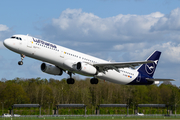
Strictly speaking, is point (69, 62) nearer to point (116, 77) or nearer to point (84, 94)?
point (116, 77)

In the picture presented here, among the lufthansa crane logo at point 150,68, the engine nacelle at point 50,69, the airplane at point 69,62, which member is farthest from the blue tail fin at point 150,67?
the engine nacelle at point 50,69

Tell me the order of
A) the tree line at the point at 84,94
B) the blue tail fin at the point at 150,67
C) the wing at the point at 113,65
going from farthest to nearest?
the tree line at the point at 84,94
the blue tail fin at the point at 150,67
the wing at the point at 113,65

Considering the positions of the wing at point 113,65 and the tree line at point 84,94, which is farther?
the tree line at point 84,94

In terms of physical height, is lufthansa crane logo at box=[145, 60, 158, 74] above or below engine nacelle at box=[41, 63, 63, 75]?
above

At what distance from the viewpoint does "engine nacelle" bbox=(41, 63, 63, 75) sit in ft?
166

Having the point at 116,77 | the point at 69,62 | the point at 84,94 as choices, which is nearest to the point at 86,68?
the point at 69,62

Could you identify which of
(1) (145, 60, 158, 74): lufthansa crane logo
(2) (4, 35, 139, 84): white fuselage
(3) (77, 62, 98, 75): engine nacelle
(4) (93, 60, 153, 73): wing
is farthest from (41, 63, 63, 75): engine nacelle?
(1) (145, 60, 158, 74): lufthansa crane logo

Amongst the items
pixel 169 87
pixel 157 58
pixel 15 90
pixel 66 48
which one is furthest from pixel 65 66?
pixel 169 87

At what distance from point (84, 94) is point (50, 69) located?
70176mm

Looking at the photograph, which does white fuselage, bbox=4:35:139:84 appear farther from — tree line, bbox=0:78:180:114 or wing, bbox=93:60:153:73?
tree line, bbox=0:78:180:114

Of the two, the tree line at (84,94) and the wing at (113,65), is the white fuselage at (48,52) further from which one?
the tree line at (84,94)

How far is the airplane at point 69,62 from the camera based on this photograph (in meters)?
A: 43.6

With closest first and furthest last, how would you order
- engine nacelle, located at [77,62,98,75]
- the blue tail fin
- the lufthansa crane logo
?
engine nacelle, located at [77,62,98,75], the blue tail fin, the lufthansa crane logo

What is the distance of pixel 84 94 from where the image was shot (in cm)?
12000
